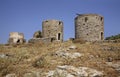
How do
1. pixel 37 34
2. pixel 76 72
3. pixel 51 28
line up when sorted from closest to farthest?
pixel 76 72, pixel 51 28, pixel 37 34

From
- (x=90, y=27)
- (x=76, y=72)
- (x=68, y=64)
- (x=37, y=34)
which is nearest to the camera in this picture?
(x=76, y=72)

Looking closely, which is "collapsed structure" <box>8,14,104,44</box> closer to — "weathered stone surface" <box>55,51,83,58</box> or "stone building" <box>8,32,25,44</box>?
"stone building" <box>8,32,25,44</box>

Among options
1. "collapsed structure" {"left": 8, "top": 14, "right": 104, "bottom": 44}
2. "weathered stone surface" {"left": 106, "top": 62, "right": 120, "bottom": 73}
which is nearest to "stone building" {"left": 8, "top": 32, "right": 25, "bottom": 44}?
"collapsed structure" {"left": 8, "top": 14, "right": 104, "bottom": 44}

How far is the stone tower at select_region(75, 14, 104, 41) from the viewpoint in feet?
71.9

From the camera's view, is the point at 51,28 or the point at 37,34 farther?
the point at 37,34

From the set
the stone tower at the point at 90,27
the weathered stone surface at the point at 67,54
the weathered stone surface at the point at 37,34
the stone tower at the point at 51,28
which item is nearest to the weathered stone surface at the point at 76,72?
the weathered stone surface at the point at 67,54

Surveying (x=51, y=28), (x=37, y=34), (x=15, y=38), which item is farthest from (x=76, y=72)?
(x=15, y=38)

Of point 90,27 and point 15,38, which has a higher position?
point 90,27

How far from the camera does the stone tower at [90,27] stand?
71.9 ft

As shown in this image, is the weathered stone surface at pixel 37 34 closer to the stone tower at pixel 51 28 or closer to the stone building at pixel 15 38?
the stone building at pixel 15 38

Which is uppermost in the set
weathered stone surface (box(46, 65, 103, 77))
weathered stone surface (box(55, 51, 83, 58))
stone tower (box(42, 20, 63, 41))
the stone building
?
stone tower (box(42, 20, 63, 41))

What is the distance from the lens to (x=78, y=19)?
22.5 metres

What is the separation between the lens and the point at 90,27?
21906 mm

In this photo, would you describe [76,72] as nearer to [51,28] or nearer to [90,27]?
[90,27]
